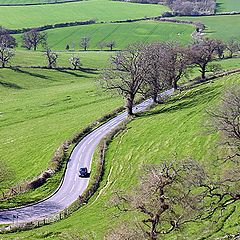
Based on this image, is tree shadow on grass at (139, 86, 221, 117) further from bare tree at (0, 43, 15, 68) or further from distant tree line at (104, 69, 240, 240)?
bare tree at (0, 43, 15, 68)

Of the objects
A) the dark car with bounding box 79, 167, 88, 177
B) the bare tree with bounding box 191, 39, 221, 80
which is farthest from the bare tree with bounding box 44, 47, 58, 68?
the dark car with bounding box 79, 167, 88, 177

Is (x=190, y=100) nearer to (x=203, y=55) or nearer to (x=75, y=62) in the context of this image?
(x=203, y=55)

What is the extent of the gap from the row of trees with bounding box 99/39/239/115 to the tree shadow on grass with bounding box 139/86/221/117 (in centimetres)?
629

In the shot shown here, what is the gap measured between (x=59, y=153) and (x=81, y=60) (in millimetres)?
103489

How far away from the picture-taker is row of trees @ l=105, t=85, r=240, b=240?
3678cm

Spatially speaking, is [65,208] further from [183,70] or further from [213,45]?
[213,45]

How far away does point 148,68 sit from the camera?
95.9m

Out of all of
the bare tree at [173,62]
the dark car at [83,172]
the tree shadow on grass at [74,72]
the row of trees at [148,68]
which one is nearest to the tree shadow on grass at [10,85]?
the tree shadow on grass at [74,72]

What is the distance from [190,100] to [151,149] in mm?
22692

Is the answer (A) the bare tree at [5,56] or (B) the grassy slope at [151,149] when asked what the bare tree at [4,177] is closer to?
(B) the grassy slope at [151,149]

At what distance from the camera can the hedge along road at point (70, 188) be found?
186ft

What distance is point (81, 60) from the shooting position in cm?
17650

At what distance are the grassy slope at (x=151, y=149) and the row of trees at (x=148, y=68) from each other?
7.09 metres

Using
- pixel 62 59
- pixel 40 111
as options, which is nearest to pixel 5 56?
pixel 62 59
